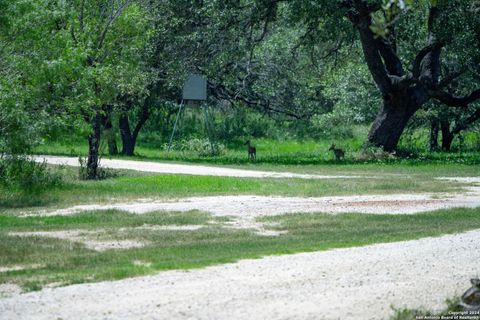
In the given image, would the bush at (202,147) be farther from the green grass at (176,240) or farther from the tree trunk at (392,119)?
the green grass at (176,240)

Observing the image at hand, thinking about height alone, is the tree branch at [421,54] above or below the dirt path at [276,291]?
above

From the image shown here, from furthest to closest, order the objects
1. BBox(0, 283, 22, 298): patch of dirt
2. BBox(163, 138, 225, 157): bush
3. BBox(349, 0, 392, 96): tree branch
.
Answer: BBox(163, 138, 225, 157): bush
BBox(349, 0, 392, 96): tree branch
BBox(0, 283, 22, 298): patch of dirt

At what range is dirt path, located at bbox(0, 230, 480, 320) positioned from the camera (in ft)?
30.8

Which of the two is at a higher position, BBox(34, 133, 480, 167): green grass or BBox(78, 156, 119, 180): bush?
BBox(34, 133, 480, 167): green grass

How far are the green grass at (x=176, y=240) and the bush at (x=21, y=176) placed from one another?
3.30 m

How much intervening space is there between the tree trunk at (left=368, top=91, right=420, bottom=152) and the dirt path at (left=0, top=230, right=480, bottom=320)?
22975mm

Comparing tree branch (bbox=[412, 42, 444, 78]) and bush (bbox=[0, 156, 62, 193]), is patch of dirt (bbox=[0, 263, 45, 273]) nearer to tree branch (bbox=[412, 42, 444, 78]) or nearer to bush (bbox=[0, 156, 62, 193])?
bush (bbox=[0, 156, 62, 193])

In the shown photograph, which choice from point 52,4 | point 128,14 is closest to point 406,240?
point 52,4

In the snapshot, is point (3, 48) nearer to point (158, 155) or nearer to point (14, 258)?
point (14, 258)

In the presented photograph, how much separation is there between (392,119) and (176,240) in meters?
21.9

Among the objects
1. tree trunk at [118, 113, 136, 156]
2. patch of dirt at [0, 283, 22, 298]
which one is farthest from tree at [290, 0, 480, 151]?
patch of dirt at [0, 283, 22, 298]

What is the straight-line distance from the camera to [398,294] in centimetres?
1031

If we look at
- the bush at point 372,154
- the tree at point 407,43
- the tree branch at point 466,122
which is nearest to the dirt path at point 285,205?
the tree at point 407,43

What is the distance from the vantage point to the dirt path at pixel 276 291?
370 inches
